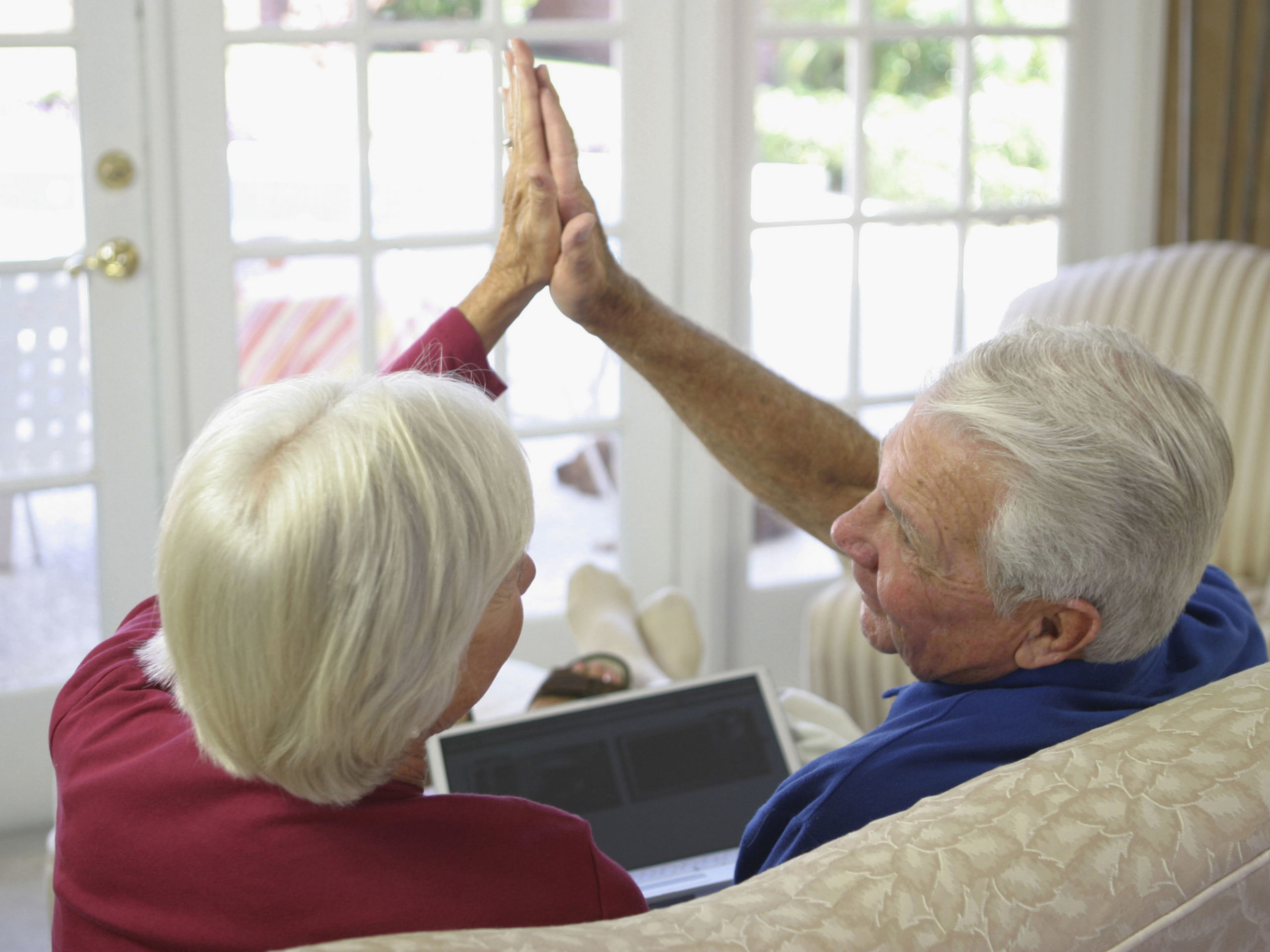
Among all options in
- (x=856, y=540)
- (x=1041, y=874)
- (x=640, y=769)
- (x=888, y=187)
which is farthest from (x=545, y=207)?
(x=888, y=187)

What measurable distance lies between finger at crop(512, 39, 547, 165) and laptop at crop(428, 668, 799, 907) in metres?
0.62

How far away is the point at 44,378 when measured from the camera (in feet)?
7.54

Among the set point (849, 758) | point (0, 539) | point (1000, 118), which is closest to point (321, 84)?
point (0, 539)

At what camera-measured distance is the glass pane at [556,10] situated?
2.51 meters

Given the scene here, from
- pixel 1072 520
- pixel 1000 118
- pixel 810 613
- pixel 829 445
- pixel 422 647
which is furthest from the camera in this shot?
pixel 1000 118

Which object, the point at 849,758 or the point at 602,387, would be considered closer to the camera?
the point at 849,758

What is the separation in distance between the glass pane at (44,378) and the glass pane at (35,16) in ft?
1.36

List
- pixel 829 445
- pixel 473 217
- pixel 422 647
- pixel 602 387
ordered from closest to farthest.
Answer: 1. pixel 422 647
2. pixel 829 445
3. pixel 473 217
4. pixel 602 387

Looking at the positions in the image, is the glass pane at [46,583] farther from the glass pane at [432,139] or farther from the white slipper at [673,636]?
the white slipper at [673,636]

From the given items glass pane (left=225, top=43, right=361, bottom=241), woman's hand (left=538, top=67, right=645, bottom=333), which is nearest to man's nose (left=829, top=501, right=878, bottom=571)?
woman's hand (left=538, top=67, right=645, bottom=333)

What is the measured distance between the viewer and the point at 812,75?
110 inches

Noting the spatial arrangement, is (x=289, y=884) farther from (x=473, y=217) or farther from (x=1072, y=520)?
(x=473, y=217)

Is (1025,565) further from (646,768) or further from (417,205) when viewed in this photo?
(417,205)

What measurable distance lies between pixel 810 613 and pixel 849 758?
1.34 metres
